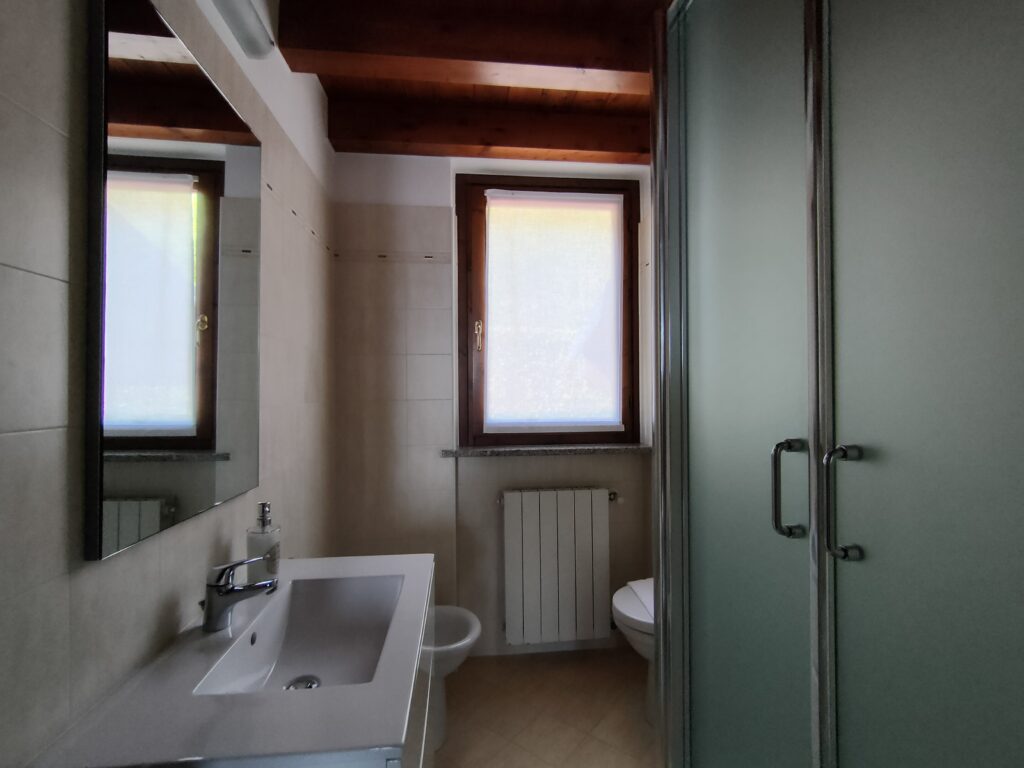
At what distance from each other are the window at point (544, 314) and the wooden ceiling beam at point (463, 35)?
2.39 feet

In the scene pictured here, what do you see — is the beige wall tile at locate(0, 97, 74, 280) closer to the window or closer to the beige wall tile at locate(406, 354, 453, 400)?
the beige wall tile at locate(406, 354, 453, 400)

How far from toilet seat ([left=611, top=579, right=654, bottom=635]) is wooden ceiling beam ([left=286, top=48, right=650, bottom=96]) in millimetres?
1945

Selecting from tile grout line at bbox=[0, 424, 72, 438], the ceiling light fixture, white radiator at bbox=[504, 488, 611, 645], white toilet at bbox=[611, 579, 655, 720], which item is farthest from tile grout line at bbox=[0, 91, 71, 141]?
white toilet at bbox=[611, 579, 655, 720]

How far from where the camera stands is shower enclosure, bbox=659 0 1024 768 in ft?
1.80

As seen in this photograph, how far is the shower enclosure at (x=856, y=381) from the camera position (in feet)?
1.80

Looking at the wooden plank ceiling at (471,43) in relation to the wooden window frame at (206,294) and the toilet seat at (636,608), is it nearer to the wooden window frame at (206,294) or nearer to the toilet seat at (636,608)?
the wooden window frame at (206,294)

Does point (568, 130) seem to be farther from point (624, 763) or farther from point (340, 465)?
point (624, 763)

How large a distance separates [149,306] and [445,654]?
55.8 inches

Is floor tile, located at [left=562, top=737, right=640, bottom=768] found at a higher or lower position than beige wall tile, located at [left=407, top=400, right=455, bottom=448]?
lower

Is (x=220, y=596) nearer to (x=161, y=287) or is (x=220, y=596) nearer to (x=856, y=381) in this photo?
(x=161, y=287)

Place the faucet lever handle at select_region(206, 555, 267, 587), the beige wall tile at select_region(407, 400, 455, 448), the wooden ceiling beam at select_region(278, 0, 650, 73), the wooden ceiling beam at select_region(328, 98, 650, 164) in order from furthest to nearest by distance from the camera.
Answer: the beige wall tile at select_region(407, 400, 455, 448)
the wooden ceiling beam at select_region(328, 98, 650, 164)
the wooden ceiling beam at select_region(278, 0, 650, 73)
the faucet lever handle at select_region(206, 555, 267, 587)

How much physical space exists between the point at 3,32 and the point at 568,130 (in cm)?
193

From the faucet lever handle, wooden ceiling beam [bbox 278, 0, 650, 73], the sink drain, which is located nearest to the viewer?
the faucet lever handle

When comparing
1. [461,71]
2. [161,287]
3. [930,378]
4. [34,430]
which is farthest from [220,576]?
[461,71]
